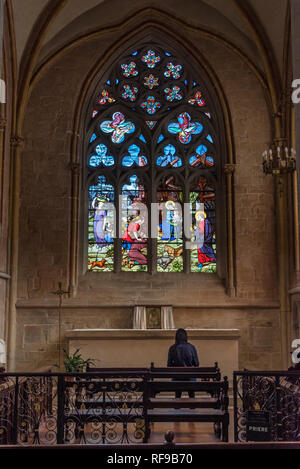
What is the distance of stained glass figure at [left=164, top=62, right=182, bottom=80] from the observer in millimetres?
16109

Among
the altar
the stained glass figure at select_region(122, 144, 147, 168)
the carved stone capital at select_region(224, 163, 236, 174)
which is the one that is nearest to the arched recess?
the carved stone capital at select_region(224, 163, 236, 174)

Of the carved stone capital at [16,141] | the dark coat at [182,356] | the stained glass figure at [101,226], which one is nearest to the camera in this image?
the dark coat at [182,356]

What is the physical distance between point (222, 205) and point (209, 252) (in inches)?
48.8

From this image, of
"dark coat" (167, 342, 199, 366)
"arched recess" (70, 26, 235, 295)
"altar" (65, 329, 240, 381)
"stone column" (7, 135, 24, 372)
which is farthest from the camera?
"arched recess" (70, 26, 235, 295)

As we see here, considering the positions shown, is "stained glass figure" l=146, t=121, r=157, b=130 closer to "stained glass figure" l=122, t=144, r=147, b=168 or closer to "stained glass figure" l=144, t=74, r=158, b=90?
"stained glass figure" l=122, t=144, r=147, b=168

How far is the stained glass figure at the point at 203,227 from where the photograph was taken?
1513 cm

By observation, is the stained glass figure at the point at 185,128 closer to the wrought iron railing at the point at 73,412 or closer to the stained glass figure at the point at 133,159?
the stained glass figure at the point at 133,159

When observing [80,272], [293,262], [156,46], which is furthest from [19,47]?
[293,262]

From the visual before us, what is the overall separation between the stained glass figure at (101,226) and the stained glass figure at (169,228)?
1.23 metres

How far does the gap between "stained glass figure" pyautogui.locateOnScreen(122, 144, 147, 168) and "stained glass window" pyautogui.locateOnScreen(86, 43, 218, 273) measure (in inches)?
1.0

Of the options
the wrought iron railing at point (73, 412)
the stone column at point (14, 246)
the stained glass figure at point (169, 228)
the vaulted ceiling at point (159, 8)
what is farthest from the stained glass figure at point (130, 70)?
the wrought iron railing at point (73, 412)

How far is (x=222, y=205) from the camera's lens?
1515cm

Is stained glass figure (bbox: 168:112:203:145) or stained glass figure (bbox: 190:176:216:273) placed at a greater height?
stained glass figure (bbox: 168:112:203:145)

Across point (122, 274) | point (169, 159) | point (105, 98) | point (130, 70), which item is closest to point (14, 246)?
point (122, 274)
